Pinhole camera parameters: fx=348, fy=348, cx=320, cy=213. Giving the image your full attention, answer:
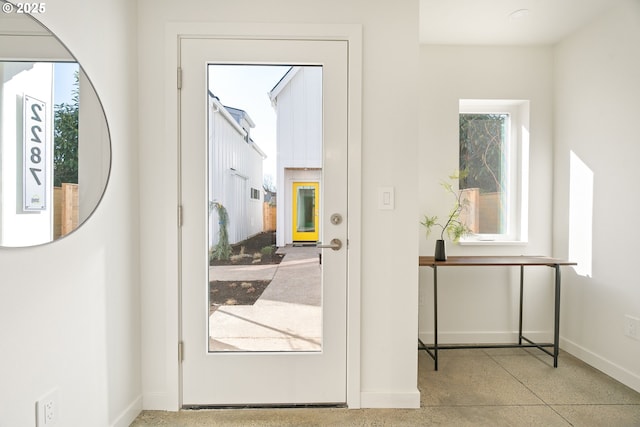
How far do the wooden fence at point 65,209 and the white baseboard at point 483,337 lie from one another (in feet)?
8.51

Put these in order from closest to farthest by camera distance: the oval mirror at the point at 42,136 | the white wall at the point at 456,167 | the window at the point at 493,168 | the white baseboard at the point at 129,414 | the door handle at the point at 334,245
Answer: the oval mirror at the point at 42,136 < the white baseboard at the point at 129,414 < the door handle at the point at 334,245 < the white wall at the point at 456,167 < the window at the point at 493,168

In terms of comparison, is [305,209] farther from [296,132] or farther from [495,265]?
[495,265]

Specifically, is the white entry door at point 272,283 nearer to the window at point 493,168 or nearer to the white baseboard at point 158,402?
the white baseboard at point 158,402

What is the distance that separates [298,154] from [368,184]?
17.5 inches

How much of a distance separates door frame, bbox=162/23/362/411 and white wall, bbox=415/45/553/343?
3.55ft

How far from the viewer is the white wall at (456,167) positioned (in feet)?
9.57

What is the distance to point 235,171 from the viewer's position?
2057mm

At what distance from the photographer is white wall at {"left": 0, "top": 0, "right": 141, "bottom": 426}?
1237mm

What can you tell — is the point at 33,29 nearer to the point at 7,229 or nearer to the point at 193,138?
the point at 7,229

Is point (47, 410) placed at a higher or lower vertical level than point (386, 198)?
lower

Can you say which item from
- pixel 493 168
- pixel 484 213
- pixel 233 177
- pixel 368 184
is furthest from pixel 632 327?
pixel 233 177

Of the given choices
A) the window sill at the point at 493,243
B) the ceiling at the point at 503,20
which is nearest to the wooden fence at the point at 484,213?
the window sill at the point at 493,243

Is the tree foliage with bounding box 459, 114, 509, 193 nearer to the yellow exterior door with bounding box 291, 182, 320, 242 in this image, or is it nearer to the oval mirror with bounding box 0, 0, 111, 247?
the yellow exterior door with bounding box 291, 182, 320, 242

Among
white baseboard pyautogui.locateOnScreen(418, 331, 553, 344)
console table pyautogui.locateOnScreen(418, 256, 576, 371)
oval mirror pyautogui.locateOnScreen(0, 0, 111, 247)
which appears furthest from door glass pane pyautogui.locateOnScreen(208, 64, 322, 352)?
white baseboard pyautogui.locateOnScreen(418, 331, 553, 344)
